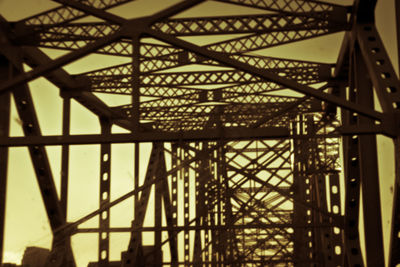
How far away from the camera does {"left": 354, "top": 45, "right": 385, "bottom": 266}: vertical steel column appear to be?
40.1 feet

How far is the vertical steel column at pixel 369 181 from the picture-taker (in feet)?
40.1

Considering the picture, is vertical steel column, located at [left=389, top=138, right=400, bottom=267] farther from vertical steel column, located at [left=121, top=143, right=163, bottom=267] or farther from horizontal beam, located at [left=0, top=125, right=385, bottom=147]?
vertical steel column, located at [left=121, top=143, right=163, bottom=267]

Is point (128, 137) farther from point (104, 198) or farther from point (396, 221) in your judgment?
point (104, 198)

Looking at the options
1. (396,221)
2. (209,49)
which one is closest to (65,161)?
(209,49)

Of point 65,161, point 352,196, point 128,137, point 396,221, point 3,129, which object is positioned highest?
point 65,161

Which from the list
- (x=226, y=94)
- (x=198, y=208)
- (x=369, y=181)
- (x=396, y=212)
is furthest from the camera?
(x=198, y=208)

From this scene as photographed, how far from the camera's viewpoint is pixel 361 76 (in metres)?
12.5

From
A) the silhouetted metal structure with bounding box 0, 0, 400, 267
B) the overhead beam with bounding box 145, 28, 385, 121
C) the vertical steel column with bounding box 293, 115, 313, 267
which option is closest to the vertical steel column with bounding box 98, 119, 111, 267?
the silhouetted metal structure with bounding box 0, 0, 400, 267

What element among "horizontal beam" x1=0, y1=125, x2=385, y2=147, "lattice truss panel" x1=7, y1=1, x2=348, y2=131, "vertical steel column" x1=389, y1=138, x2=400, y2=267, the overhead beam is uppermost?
"lattice truss panel" x1=7, y1=1, x2=348, y2=131

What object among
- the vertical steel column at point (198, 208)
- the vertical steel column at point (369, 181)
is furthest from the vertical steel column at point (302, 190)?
the vertical steel column at point (369, 181)

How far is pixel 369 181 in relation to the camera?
12.2 meters

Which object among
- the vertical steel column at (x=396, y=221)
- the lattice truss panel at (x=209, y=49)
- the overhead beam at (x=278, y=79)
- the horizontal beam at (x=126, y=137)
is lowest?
the vertical steel column at (x=396, y=221)

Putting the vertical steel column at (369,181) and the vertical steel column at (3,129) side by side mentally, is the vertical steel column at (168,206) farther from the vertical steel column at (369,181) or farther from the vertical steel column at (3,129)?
the vertical steel column at (369,181)

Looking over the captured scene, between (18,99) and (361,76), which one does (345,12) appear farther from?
(18,99)
